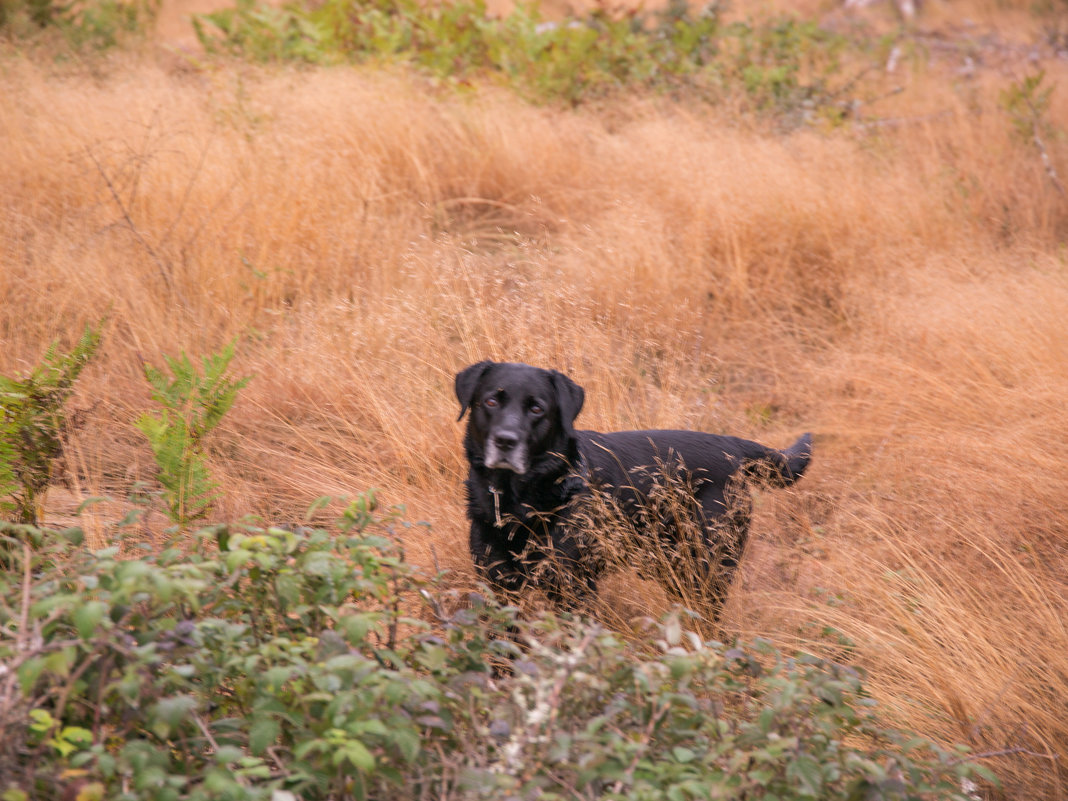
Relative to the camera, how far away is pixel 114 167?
17.8 feet

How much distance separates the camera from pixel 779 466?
3.57m

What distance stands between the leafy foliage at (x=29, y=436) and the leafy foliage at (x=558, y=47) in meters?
Result: 5.74

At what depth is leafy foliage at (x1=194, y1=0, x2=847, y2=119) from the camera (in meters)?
8.19

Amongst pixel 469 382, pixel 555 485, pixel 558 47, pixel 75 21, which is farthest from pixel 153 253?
pixel 75 21

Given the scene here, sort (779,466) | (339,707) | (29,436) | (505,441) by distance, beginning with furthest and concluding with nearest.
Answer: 1. (779,466)
2. (29,436)
3. (505,441)
4. (339,707)

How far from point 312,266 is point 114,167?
153 centimetres

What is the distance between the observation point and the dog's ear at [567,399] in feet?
10.4

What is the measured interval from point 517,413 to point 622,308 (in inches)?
85.8

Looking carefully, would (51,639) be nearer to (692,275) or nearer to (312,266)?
(312,266)

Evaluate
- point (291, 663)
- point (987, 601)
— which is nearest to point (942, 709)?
point (987, 601)

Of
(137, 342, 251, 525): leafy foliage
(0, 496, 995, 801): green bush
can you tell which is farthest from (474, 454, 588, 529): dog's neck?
(137, 342, 251, 525): leafy foliage

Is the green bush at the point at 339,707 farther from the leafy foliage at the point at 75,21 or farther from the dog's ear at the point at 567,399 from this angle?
the leafy foliage at the point at 75,21

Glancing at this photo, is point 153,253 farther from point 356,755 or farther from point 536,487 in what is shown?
point 356,755

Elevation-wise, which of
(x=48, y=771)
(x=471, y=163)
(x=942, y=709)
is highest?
(x=471, y=163)
